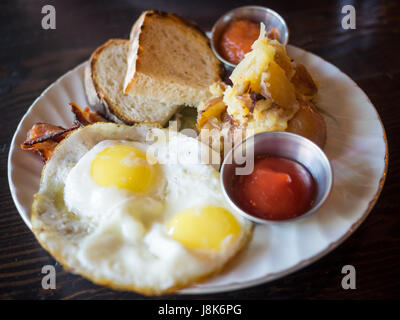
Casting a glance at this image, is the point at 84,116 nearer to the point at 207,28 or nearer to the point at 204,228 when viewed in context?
the point at 204,228

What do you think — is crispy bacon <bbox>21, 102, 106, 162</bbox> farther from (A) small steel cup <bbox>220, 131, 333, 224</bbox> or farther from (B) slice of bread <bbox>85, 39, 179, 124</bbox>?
(A) small steel cup <bbox>220, 131, 333, 224</bbox>

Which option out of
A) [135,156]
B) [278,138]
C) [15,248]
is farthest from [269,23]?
[15,248]

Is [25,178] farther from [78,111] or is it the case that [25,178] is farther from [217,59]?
[217,59]

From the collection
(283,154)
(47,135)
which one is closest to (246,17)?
(283,154)

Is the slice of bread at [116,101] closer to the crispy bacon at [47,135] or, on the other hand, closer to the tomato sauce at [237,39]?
the crispy bacon at [47,135]

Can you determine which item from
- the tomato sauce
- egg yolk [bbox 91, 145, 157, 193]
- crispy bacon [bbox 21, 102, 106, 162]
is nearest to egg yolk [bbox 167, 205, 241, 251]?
egg yolk [bbox 91, 145, 157, 193]

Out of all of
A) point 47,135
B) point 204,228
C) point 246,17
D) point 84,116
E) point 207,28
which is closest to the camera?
point 204,228
